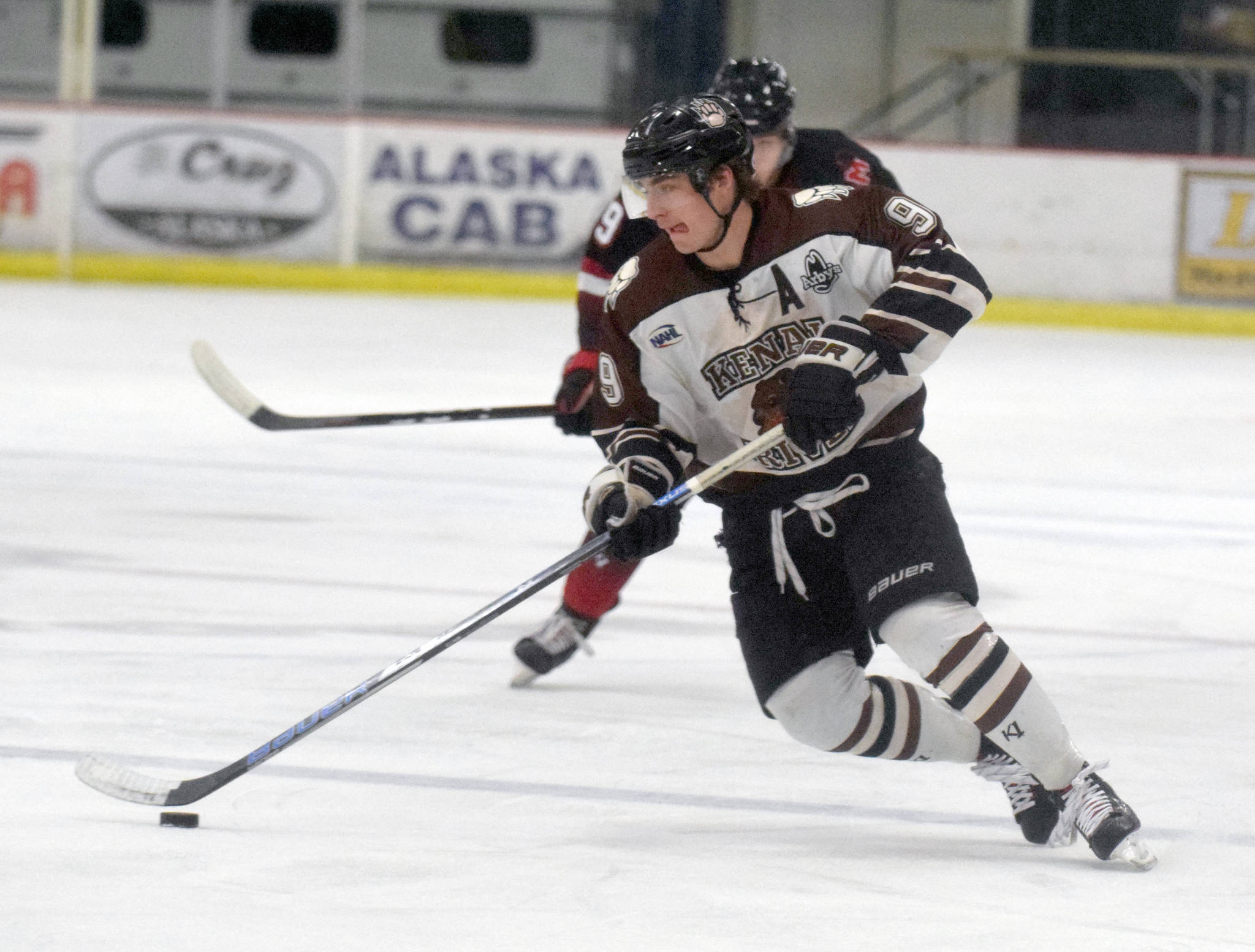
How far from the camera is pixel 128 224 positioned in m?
10.9

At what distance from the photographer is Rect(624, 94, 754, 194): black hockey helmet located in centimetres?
255

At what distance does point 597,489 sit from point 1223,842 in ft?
3.09

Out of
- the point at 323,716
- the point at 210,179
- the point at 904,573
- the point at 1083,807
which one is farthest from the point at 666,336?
the point at 210,179

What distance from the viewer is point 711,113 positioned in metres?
2.62

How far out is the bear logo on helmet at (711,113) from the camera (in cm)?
259

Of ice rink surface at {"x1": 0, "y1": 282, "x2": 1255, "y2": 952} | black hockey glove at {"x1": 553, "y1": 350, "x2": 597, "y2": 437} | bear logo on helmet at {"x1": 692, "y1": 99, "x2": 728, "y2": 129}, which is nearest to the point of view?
ice rink surface at {"x1": 0, "y1": 282, "x2": 1255, "y2": 952}

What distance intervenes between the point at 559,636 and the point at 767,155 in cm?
93

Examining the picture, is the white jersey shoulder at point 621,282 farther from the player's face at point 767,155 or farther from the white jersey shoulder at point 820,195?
the player's face at point 767,155

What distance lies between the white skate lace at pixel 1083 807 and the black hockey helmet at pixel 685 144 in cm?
89

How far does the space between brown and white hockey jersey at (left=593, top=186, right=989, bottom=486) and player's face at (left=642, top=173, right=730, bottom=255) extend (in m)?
0.08

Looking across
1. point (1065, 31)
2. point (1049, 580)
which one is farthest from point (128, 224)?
point (1049, 580)

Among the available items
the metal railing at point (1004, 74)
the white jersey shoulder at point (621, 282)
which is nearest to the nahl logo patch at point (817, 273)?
the white jersey shoulder at point (621, 282)

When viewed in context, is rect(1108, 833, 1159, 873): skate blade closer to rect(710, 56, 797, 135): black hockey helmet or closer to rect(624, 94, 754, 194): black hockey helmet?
rect(624, 94, 754, 194): black hockey helmet

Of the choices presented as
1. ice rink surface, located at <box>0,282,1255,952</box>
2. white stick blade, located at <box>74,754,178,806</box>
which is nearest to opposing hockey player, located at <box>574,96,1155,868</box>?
ice rink surface, located at <box>0,282,1255,952</box>
